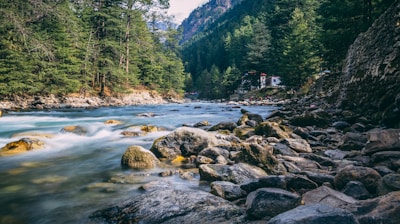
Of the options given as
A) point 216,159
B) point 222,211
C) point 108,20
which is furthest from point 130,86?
point 222,211

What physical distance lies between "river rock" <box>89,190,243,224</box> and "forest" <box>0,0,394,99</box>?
66.1ft

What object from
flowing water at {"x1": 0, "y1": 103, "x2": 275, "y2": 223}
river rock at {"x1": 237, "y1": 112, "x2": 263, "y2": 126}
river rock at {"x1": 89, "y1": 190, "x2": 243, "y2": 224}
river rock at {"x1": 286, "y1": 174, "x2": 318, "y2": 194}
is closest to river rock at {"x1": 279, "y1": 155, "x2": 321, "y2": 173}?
river rock at {"x1": 286, "y1": 174, "x2": 318, "y2": 194}

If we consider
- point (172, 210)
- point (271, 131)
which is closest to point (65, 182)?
point (172, 210)

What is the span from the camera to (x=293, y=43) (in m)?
36.2

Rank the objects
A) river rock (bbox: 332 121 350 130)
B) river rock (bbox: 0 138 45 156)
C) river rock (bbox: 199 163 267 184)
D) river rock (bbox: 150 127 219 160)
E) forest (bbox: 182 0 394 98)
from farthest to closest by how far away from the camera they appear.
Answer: forest (bbox: 182 0 394 98) → river rock (bbox: 332 121 350 130) → river rock (bbox: 0 138 45 156) → river rock (bbox: 150 127 219 160) → river rock (bbox: 199 163 267 184)

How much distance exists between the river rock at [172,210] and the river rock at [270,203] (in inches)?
12.1

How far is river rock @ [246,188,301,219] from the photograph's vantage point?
11.2 feet

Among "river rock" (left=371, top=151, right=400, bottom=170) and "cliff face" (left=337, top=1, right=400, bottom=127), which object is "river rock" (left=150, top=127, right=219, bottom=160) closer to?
"river rock" (left=371, top=151, right=400, bottom=170)

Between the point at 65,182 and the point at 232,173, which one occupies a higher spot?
the point at 232,173

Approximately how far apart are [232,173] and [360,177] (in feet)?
7.41

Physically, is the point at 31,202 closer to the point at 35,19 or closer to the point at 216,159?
the point at 216,159

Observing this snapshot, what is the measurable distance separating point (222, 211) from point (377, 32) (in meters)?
11.1

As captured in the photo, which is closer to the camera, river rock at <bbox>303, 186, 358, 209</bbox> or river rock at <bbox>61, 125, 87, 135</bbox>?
river rock at <bbox>303, 186, 358, 209</bbox>

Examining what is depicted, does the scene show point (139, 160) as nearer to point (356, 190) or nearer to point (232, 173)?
point (232, 173)
